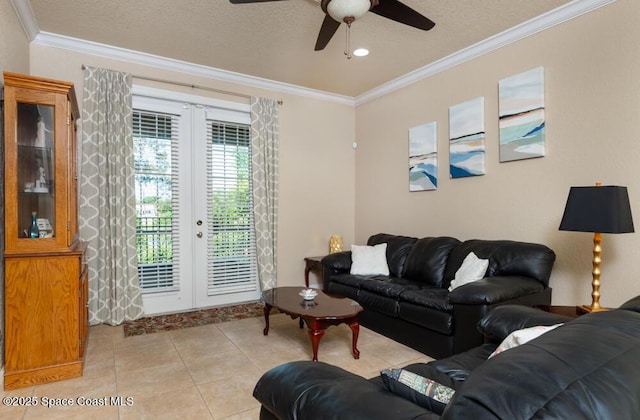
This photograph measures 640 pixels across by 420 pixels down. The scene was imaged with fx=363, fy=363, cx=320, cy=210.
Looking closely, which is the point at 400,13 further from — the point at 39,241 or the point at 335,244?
the point at 335,244

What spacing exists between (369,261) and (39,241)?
302 centimetres

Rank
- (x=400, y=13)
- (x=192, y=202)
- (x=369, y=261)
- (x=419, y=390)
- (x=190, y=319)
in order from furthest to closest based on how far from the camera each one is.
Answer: (x=192, y=202), (x=369, y=261), (x=190, y=319), (x=400, y=13), (x=419, y=390)

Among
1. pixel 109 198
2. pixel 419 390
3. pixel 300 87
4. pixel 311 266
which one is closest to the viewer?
pixel 419 390

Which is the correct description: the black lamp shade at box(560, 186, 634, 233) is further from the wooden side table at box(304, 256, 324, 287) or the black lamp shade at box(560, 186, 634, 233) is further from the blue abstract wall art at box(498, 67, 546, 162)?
the wooden side table at box(304, 256, 324, 287)

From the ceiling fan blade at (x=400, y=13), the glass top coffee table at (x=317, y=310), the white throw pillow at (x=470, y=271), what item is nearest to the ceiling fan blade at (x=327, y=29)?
the ceiling fan blade at (x=400, y=13)

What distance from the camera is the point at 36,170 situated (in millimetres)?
2707

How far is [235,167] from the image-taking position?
4695 millimetres

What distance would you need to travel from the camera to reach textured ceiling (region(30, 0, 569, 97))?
3037mm

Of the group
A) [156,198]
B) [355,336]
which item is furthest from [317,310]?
[156,198]

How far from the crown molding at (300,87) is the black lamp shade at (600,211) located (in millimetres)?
1614

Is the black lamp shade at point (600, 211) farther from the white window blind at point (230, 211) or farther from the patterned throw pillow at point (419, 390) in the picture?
the white window blind at point (230, 211)

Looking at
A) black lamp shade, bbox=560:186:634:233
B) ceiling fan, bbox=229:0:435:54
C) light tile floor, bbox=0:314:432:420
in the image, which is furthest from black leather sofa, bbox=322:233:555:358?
ceiling fan, bbox=229:0:435:54

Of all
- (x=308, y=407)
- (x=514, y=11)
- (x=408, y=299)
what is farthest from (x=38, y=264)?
(x=514, y=11)

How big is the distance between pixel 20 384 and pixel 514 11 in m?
4.75
